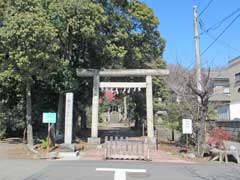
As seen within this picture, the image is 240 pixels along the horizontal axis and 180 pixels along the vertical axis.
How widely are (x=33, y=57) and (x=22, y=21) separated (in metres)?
1.77

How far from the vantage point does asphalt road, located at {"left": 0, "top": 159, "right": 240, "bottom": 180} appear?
11.0 metres

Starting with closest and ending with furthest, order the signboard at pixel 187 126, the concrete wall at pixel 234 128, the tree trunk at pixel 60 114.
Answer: the signboard at pixel 187 126
the tree trunk at pixel 60 114
the concrete wall at pixel 234 128

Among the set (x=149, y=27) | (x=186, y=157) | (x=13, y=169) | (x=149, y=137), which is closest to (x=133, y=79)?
(x=149, y=27)

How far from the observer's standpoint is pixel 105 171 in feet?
39.8

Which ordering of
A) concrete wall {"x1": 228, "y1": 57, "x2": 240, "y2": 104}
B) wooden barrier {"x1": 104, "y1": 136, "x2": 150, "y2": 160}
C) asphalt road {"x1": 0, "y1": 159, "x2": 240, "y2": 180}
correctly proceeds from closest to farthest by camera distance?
asphalt road {"x1": 0, "y1": 159, "x2": 240, "y2": 180} → wooden barrier {"x1": 104, "y1": 136, "x2": 150, "y2": 160} → concrete wall {"x1": 228, "y1": 57, "x2": 240, "y2": 104}

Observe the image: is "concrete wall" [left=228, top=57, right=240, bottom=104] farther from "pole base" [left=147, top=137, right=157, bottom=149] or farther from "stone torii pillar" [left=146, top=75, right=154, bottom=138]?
"pole base" [left=147, top=137, right=157, bottom=149]

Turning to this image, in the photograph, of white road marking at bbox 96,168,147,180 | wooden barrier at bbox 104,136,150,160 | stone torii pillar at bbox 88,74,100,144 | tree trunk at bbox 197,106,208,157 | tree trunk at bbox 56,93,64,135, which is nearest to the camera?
white road marking at bbox 96,168,147,180

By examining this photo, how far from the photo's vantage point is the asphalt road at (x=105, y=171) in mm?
11000

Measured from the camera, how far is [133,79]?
2688cm

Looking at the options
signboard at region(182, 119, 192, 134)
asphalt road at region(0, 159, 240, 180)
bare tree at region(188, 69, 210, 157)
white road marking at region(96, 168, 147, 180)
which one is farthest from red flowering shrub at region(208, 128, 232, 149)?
white road marking at region(96, 168, 147, 180)

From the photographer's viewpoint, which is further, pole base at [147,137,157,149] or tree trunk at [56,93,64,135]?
tree trunk at [56,93,64,135]

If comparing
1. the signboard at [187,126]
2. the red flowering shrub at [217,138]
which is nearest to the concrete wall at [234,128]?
the red flowering shrub at [217,138]

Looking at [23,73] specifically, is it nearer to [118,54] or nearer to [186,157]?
[118,54]

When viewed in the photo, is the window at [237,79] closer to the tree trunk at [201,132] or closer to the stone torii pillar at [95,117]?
the stone torii pillar at [95,117]
